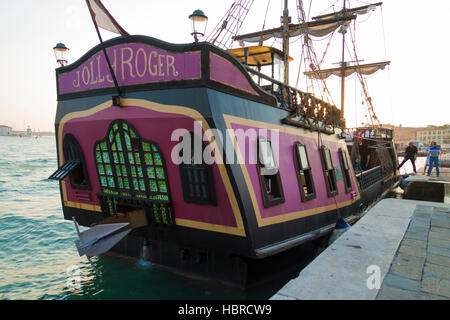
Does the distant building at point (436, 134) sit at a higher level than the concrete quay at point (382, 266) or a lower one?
higher

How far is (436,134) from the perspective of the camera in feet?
416

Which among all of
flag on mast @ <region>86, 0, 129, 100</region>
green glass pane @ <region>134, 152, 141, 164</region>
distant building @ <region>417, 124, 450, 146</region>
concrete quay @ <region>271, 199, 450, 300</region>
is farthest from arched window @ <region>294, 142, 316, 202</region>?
distant building @ <region>417, 124, 450, 146</region>

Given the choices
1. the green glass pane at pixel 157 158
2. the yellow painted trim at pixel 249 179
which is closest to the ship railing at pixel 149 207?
→ the green glass pane at pixel 157 158

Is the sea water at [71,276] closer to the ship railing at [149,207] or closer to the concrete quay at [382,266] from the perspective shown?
the ship railing at [149,207]

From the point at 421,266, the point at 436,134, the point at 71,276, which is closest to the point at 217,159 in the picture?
the point at 421,266

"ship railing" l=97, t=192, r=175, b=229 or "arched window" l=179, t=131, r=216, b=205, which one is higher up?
"arched window" l=179, t=131, r=216, b=205

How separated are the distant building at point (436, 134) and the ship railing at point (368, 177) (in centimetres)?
12521

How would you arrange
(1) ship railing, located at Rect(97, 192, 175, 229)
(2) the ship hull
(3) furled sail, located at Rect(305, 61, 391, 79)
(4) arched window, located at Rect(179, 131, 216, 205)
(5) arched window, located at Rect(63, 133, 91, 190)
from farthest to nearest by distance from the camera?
(3) furled sail, located at Rect(305, 61, 391, 79) < (5) arched window, located at Rect(63, 133, 91, 190) < (1) ship railing, located at Rect(97, 192, 175, 229) < (4) arched window, located at Rect(179, 131, 216, 205) < (2) the ship hull

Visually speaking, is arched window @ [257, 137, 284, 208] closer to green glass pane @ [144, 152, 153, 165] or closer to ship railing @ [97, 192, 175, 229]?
ship railing @ [97, 192, 175, 229]

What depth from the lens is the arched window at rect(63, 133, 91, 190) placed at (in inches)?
283

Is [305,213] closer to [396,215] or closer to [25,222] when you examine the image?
[396,215]

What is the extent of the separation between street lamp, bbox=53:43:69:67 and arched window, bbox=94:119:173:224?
2395mm

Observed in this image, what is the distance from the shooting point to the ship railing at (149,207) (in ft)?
20.0

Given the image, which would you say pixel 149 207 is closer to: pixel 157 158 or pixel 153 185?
pixel 153 185
